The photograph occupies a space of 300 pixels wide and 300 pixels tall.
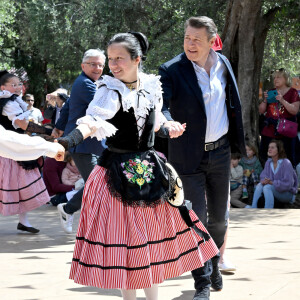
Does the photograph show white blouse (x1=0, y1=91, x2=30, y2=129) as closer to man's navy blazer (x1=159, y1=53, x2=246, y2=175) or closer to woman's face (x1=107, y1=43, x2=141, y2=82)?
man's navy blazer (x1=159, y1=53, x2=246, y2=175)

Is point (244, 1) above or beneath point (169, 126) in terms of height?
above

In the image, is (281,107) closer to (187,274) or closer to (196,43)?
(187,274)

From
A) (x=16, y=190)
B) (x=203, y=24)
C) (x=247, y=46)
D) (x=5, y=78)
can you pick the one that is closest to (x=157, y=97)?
(x=203, y=24)

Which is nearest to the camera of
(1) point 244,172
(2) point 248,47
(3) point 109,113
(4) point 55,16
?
(3) point 109,113

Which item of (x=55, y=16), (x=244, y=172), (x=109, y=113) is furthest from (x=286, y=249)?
(x=55, y=16)

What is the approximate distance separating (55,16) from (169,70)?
17.6 meters

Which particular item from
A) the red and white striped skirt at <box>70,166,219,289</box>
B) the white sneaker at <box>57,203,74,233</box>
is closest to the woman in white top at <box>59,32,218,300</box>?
the red and white striped skirt at <box>70,166,219,289</box>

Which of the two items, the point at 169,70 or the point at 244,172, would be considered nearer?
the point at 169,70

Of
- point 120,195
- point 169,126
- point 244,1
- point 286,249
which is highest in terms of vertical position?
point 244,1

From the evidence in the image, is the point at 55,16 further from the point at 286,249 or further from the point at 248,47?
the point at 286,249

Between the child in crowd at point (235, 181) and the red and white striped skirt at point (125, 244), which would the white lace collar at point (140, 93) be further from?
the child in crowd at point (235, 181)

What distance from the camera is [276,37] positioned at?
13453mm

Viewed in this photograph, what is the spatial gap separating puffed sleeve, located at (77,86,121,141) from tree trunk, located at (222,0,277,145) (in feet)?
24.5

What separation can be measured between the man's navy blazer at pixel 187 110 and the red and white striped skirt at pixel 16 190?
120 inches
